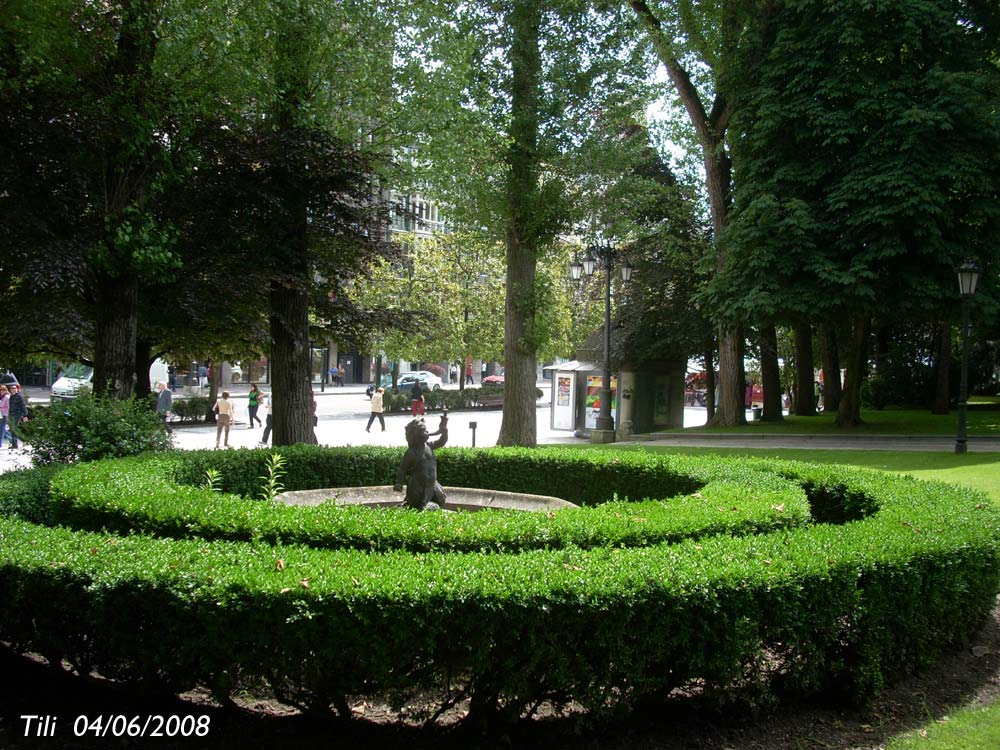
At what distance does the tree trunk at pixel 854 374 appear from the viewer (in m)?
22.6

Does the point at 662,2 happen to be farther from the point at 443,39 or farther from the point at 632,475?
the point at 632,475

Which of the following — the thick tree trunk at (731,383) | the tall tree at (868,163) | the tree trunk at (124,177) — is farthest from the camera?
the thick tree trunk at (731,383)

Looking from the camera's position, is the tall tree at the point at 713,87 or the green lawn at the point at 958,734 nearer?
the green lawn at the point at 958,734

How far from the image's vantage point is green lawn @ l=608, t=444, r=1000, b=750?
457cm

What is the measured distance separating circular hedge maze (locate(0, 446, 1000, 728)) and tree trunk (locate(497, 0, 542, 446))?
11.2 metres

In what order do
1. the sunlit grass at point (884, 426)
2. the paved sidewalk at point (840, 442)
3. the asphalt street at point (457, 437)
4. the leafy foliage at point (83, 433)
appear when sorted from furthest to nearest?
the sunlit grass at point (884, 426)
the asphalt street at point (457, 437)
the paved sidewalk at point (840, 442)
the leafy foliage at point (83, 433)

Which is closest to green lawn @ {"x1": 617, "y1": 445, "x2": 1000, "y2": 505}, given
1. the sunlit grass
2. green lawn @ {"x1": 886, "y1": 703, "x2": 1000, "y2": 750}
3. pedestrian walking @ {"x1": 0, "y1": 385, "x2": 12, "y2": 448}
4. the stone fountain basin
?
the sunlit grass

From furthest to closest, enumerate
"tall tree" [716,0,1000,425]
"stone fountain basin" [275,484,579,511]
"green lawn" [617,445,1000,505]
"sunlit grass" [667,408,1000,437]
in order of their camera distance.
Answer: "sunlit grass" [667,408,1000,437], "tall tree" [716,0,1000,425], "green lawn" [617,445,1000,505], "stone fountain basin" [275,484,579,511]

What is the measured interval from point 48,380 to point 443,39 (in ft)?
156

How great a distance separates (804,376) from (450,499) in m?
23.6

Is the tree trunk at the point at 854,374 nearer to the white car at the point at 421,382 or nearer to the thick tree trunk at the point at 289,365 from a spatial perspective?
the thick tree trunk at the point at 289,365

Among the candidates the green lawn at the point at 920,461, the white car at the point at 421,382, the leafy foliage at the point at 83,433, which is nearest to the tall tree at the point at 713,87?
the green lawn at the point at 920,461

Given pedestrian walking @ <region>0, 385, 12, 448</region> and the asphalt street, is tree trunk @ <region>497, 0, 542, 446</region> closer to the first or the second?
the asphalt street

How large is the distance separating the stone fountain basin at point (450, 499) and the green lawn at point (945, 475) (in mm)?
4952
